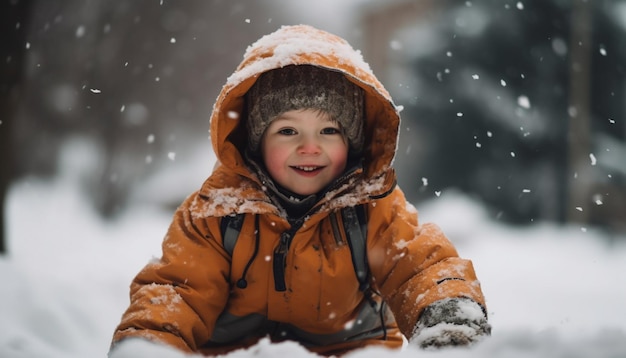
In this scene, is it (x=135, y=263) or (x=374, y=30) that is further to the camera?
(x=374, y=30)

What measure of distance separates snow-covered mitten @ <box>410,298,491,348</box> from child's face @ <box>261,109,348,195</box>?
628 millimetres

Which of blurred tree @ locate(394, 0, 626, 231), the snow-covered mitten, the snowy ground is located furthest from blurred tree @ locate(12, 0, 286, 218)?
the snow-covered mitten

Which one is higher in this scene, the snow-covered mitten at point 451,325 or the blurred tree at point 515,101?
the blurred tree at point 515,101

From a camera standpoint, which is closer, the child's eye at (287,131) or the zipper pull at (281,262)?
the zipper pull at (281,262)

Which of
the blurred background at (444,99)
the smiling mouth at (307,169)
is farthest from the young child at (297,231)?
the blurred background at (444,99)

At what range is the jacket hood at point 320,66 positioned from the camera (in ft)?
6.89

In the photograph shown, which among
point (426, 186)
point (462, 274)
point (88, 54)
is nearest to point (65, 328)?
point (462, 274)

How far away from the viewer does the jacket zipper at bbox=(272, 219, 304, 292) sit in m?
2.03

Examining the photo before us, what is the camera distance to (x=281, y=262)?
6.66 ft

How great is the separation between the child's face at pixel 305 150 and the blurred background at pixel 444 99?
472 cm

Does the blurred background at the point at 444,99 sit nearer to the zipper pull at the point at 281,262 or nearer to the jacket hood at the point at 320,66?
the jacket hood at the point at 320,66

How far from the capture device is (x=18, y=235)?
17.2 feet

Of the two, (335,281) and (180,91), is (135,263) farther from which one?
(180,91)

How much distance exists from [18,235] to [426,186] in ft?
17.7
